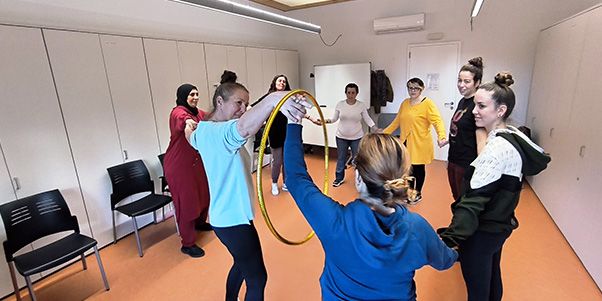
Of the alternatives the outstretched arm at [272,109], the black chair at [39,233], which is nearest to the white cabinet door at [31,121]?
the black chair at [39,233]

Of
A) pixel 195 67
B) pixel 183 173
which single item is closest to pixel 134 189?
pixel 183 173

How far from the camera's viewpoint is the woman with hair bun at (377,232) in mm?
961

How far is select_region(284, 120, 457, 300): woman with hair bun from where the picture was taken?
3.15 ft

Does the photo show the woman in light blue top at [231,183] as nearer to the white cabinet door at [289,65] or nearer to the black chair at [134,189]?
the black chair at [134,189]

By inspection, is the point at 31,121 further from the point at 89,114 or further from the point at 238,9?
the point at 238,9

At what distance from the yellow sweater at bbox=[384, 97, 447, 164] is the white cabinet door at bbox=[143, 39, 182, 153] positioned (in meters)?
2.76

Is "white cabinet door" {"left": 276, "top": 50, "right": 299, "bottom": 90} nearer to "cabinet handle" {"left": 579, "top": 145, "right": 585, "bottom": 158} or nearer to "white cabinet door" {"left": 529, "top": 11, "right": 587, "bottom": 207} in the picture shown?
"white cabinet door" {"left": 529, "top": 11, "right": 587, "bottom": 207}

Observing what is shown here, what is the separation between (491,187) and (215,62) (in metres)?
4.16

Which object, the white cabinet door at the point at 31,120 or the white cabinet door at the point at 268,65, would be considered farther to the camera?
the white cabinet door at the point at 268,65

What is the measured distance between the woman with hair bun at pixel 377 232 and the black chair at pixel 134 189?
102 inches

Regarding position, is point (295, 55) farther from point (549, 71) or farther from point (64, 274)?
point (64, 274)

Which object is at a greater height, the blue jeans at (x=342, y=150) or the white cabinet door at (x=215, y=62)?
the white cabinet door at (x=215, y=62)

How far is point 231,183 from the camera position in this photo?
166 centimetres

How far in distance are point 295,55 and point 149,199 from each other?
4.53m
